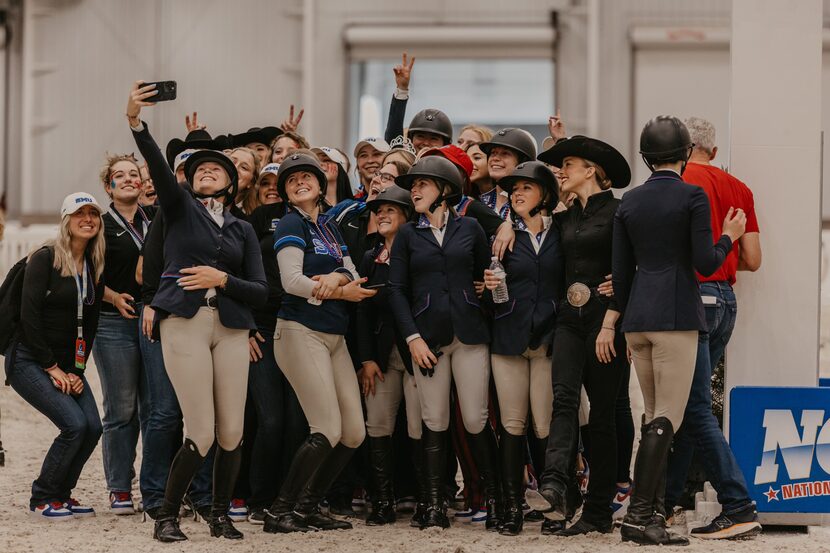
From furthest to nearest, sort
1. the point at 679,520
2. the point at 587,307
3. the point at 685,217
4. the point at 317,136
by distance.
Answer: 1. the point at 317,136
2. the point at 679,520
3. the point at 587,307
4. the point at 685,217

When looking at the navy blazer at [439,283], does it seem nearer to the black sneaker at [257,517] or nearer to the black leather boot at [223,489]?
the black leather boot at [223,489]

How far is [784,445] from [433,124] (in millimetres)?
2636

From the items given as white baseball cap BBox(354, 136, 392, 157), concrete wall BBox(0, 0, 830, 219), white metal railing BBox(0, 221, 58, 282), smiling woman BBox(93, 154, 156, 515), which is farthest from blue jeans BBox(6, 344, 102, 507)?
concrete wall BBox(0, 0, 830, 219)

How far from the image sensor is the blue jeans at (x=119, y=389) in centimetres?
554

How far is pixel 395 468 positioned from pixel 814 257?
2387 millimetres

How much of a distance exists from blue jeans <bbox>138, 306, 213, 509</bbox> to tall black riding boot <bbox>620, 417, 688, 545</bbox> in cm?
211

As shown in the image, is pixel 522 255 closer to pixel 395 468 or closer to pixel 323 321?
pixel 323 321

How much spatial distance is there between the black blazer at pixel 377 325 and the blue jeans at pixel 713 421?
1.45 metres

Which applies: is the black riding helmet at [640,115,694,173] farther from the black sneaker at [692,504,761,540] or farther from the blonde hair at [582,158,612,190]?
the black sneaker at [692,504,761,540]

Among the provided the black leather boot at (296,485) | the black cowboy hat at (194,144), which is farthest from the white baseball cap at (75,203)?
the black leather boot at (296,485)

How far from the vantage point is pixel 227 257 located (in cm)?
489

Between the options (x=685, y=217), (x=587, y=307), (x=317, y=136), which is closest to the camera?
(x=685, y=217)

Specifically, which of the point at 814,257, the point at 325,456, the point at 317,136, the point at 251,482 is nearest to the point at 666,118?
the point at 814,257

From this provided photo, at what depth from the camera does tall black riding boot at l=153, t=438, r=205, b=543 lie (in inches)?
188
